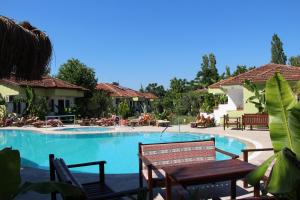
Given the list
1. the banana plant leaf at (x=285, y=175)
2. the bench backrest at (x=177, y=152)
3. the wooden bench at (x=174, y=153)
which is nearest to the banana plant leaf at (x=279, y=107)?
the banana plant leaf at (x=285, y=175)

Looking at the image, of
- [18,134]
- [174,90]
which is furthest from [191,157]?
Answer: [174,90]

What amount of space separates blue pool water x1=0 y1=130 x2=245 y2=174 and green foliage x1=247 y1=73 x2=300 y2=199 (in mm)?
8840

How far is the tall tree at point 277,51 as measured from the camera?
6988cm

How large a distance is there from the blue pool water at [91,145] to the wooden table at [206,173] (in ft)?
22.2

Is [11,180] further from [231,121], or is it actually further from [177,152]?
[231,121]

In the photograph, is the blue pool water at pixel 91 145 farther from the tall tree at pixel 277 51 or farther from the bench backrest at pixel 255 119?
the tall tree at pixel 277 51

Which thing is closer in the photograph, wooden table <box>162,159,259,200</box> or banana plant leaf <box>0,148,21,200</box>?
banana plant leaf <box>0,148,21,200</box>

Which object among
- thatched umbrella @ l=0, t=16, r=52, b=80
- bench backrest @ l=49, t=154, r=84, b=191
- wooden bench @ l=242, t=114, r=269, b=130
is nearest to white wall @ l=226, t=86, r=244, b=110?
wooden bench @ l=242, t=114, r=269, b=130

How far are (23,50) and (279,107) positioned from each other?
16.2 feet

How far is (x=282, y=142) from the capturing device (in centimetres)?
345

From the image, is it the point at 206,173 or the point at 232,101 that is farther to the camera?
the point at 232,101

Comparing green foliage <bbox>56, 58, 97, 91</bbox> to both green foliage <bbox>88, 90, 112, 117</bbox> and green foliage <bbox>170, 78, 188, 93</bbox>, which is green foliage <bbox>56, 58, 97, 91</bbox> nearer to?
green foliage <bbox>88, 90, 112, 117</bbox>

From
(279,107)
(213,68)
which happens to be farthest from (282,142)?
(213,68)

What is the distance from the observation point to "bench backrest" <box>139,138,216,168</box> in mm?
6582
